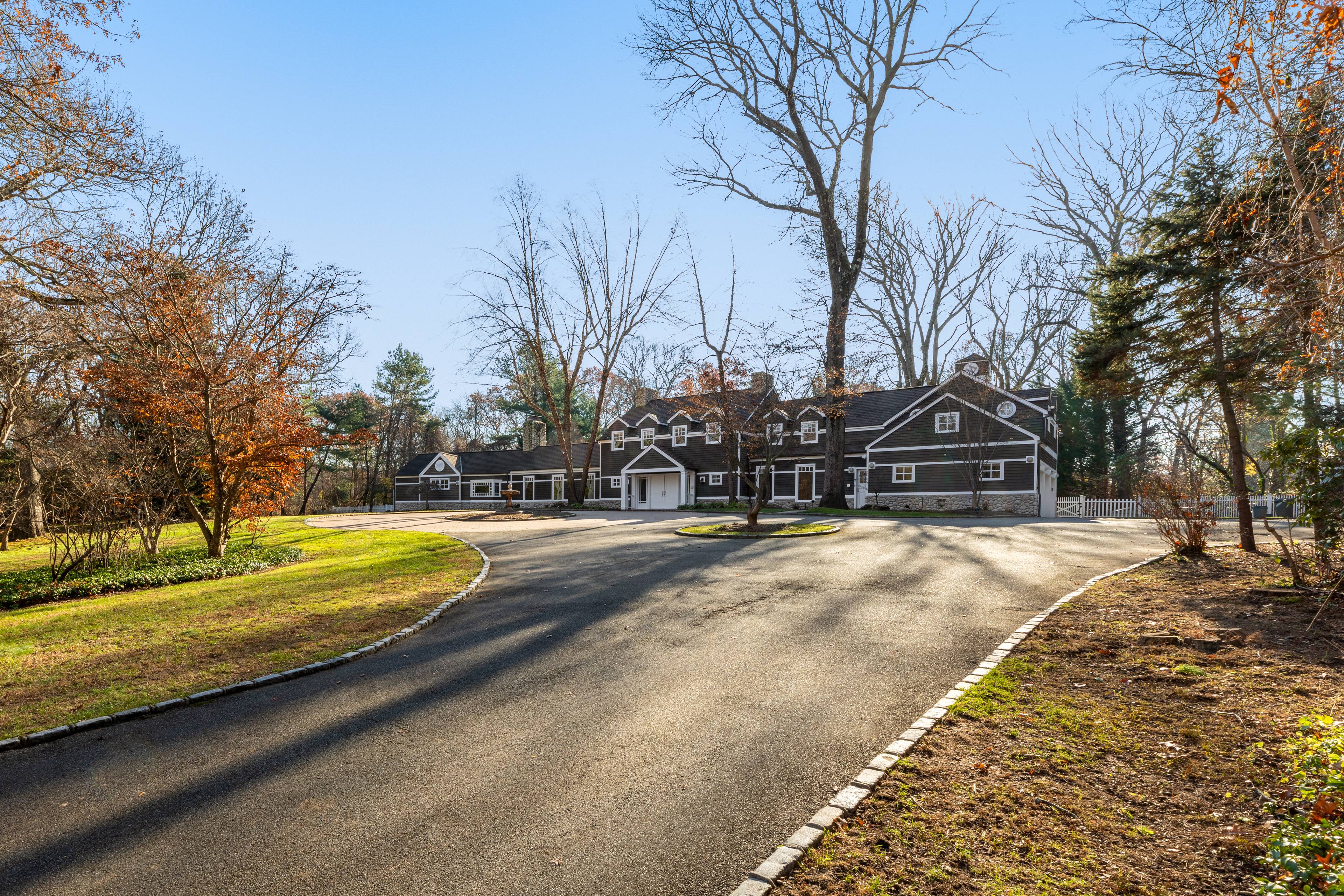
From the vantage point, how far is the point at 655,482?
41.0m

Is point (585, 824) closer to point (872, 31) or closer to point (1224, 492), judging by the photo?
point (872, 31)

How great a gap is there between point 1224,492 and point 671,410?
3090 centimetres

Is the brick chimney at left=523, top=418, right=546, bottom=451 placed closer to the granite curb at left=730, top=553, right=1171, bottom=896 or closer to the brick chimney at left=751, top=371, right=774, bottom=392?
the brick chimney at left=751, top=371, right=774, bottom=392

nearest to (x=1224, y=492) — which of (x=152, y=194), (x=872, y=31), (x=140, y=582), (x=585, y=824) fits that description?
(x=872, y=31)

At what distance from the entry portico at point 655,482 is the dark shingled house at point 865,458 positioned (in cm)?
7

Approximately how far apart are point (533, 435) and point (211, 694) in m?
59.3

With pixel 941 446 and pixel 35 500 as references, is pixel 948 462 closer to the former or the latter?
pixel 941 446

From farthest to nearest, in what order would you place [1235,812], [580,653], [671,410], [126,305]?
[671,410], [126,305], [580,653], [1235,812]

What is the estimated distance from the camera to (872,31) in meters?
25.6

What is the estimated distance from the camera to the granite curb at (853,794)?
2.97 meters

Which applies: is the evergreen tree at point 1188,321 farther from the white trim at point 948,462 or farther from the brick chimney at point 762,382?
the white trim at point 948,462

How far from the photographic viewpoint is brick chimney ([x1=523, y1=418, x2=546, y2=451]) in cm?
6353

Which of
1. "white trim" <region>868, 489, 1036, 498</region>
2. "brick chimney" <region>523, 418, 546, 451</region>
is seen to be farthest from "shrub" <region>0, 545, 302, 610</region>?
"brick chimney" <region>523, 418, 546, 451</region>

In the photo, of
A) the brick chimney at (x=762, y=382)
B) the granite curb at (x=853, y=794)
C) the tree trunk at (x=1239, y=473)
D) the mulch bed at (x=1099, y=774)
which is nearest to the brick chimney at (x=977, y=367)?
the brick chimney at (x=762, y=382)
